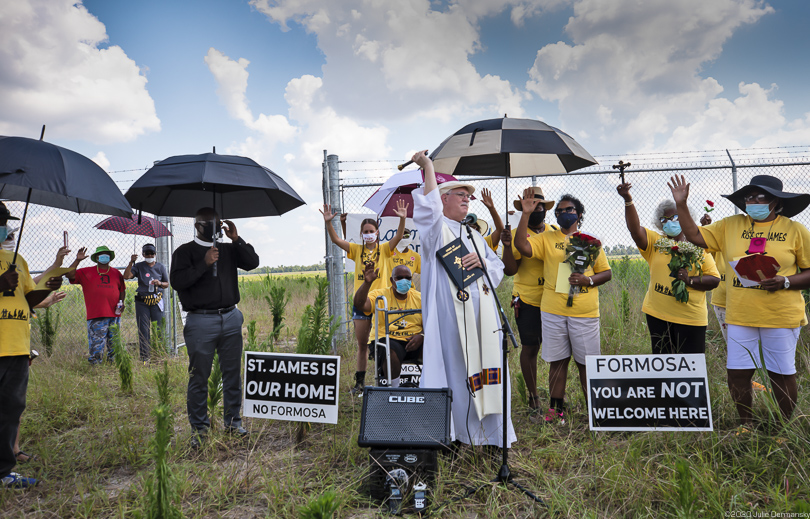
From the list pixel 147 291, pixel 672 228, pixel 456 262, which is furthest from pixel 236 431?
pixel 147 291

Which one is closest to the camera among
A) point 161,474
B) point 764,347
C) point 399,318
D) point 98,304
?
point 161,474

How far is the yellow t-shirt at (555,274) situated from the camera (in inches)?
181

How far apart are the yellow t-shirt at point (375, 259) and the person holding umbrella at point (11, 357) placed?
334 centimetres

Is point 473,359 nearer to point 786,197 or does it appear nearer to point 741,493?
point 741,493

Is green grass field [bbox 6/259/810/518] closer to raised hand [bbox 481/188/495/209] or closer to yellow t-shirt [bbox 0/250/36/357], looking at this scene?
yellow t-shirt [bbox 0/250/36/357]

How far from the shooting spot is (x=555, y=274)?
4.74 meters

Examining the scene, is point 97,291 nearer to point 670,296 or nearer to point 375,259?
point 375,259

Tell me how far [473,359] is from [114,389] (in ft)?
16.7

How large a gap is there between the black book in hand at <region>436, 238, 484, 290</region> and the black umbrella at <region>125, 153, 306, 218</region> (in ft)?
5.32

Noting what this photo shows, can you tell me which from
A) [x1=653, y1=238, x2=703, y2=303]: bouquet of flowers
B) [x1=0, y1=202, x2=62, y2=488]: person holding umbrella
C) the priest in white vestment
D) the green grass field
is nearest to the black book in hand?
the priest in white vestment

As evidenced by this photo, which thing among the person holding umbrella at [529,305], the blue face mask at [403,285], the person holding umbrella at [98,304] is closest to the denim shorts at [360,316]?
the blue face mask at [403,285]

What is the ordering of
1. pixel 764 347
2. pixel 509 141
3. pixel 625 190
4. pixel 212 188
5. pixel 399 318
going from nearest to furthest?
pixel 764 347
pixel 625 190
pixel 509 141
pixel 212 188
pixel 399 318

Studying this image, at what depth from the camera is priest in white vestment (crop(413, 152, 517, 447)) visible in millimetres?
3775

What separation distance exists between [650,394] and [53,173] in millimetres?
4606
